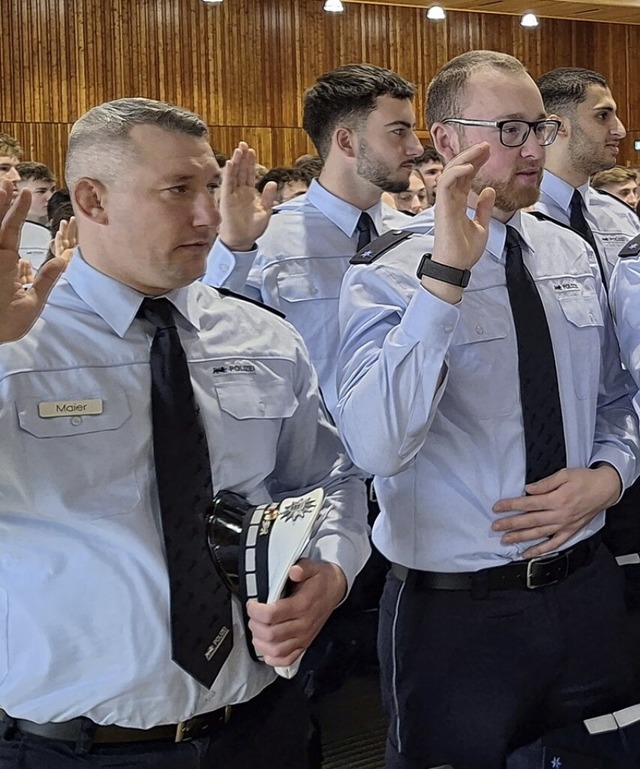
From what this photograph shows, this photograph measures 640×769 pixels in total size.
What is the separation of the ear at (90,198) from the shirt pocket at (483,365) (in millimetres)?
778

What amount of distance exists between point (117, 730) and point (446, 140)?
4.67ft

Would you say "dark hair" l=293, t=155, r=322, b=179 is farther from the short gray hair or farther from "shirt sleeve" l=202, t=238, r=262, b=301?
the short gray hair

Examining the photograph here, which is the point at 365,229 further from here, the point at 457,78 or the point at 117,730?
the point at 117,730

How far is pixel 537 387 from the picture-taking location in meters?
2.29

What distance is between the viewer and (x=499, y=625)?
223 centimetres

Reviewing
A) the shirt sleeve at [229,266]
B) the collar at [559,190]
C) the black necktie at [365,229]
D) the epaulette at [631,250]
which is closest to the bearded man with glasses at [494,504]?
the epaulette at [631,250]

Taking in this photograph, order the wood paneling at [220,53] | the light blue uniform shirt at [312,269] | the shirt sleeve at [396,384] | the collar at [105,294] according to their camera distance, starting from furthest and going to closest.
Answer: the wood paneling at [220,53]
the light blue uniform shirt at [312,269]
the shirt sleeve at [396,384]
the collar at [105,294]

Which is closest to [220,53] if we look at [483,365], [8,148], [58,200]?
[8,148]

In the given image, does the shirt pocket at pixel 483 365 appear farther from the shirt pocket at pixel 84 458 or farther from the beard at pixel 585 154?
the beard at pixel 585 154

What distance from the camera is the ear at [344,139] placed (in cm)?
386

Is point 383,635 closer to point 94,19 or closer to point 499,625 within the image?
point 499,625

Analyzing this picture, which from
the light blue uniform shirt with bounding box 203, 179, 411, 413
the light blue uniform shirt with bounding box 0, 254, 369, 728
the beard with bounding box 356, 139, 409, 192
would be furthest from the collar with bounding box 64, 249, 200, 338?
the beard with bounding box 356, 139, 409, 192

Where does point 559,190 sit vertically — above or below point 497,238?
above

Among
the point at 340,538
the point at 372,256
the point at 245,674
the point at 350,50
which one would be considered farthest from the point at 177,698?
the point at 350,50
